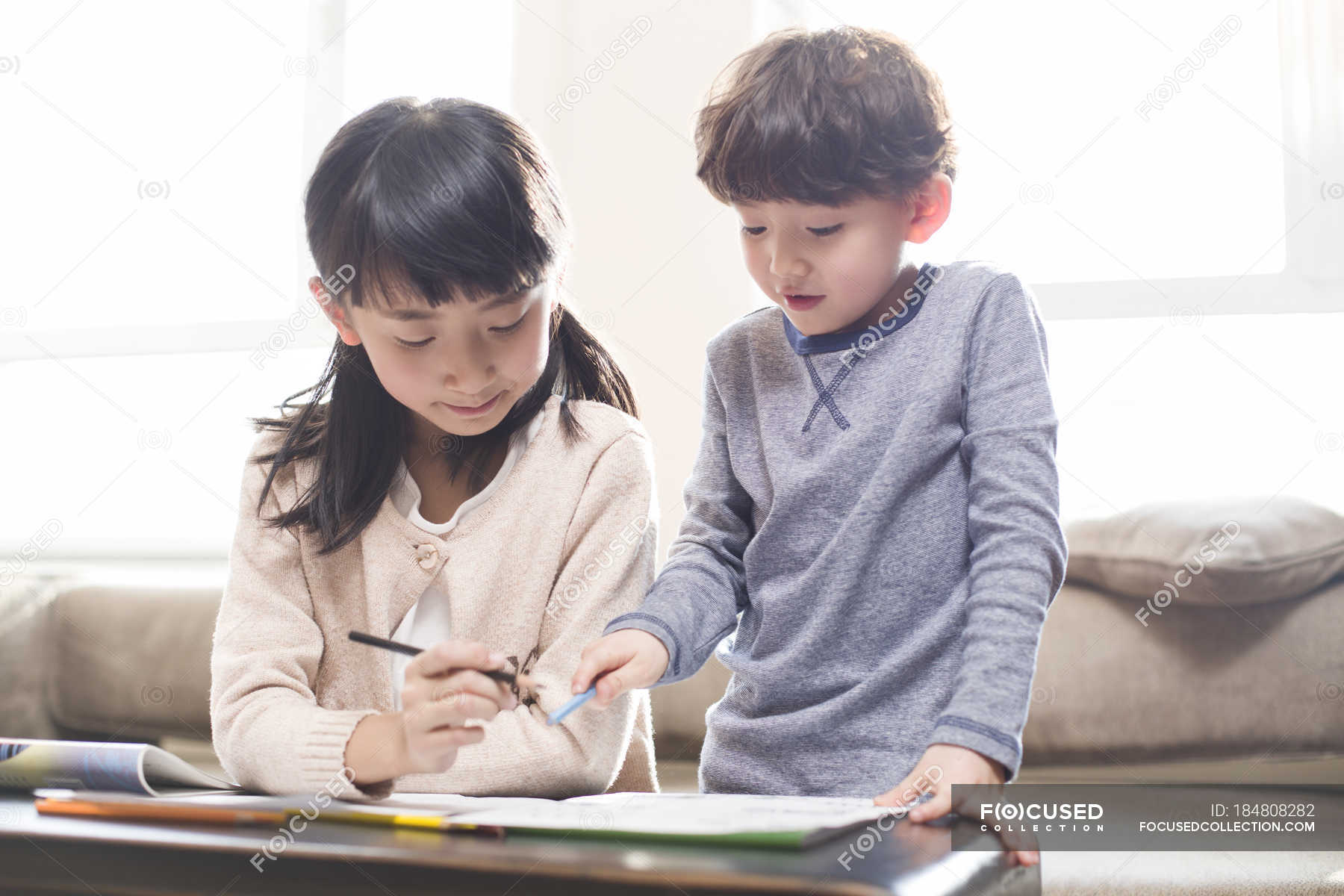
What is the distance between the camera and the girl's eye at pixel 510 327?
88cm

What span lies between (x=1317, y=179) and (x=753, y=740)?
155cm

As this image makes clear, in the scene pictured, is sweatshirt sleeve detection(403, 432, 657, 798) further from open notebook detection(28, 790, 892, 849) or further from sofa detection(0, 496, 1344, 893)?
sofa detection(0, 496, 1344, 893)

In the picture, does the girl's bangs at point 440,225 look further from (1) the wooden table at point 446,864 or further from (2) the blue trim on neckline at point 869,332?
(1) the wooden table at point 446,864

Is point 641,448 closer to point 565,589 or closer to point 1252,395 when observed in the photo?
point 565,589

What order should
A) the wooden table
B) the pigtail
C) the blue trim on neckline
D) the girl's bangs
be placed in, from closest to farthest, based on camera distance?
the wooden table
the girl's bangs
the blue trim on neckline
the pigtail

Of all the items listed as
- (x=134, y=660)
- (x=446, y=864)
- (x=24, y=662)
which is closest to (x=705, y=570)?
(x=446, y=864)

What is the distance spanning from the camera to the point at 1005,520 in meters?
0.81

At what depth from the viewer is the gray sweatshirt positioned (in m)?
0.85

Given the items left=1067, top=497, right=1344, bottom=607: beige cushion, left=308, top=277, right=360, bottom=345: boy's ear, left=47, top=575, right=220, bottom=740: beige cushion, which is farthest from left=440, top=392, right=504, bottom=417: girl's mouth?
left=47, top=575, right=220, bottom=740: beige cushion

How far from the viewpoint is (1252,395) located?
182 cm

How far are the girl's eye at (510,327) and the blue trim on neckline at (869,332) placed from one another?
0.86 ft

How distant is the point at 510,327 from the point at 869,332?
1.08 feet

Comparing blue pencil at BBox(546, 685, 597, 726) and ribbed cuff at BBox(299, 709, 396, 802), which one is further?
ribbed cuff at BBox(299, 709, 396, 802)

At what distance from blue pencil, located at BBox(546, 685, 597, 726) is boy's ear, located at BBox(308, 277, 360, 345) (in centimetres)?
39
